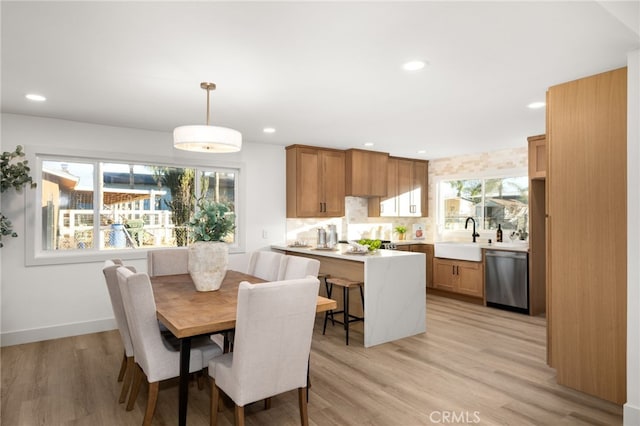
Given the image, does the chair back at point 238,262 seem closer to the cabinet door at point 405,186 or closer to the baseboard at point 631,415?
the cabinet door at point 405,186

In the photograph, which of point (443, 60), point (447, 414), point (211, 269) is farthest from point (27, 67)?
point (447, 414)

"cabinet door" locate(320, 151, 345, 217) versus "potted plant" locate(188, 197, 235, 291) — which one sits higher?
"cabinet door" locate(320, 151, 345, 217)

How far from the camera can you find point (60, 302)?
412cm

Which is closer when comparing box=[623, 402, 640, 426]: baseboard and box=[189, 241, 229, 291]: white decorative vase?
box=[623, 402, 640, 426]: baseboard

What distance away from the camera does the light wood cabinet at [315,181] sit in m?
5.52

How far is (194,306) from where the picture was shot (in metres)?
2.38

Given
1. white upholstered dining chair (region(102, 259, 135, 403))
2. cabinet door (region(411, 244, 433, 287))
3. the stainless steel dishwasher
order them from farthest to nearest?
cabinet door (region(411, 244, 433, 287)), the stainless steel dishwasher, white upholstered dining chair (region(102, 259, 135, 403))

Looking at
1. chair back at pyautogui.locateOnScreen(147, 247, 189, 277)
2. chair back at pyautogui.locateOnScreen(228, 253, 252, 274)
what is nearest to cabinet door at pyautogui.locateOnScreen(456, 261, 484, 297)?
chair back at pyautogui.locateOnScreen(228, 253, 252, 274)

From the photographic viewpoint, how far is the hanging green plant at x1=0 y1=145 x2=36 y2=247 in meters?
3.62

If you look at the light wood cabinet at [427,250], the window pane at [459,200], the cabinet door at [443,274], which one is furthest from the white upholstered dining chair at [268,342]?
the window pane at [459,200]

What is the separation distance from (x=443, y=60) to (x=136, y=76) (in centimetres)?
219

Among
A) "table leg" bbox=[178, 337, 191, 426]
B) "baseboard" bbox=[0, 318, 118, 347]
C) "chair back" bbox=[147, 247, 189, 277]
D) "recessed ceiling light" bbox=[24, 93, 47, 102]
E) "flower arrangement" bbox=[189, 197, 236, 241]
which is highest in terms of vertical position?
"recessed ceiling light" bbox=[24, 93, 47, 102]

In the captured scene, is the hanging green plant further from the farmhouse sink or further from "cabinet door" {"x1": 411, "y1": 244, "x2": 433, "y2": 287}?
the farmhouse sink

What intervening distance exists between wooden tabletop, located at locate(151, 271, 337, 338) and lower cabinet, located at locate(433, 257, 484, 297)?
3.62m
